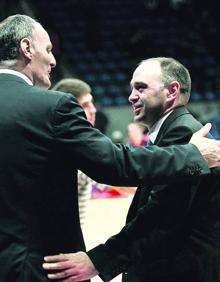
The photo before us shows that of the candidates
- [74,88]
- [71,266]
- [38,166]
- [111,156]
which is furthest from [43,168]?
[74,88]

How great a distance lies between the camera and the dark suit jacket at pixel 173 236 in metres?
1.69

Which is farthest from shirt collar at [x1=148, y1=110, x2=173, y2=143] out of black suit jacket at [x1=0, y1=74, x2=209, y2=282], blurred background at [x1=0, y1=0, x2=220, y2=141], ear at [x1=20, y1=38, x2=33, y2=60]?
blurred background at [x1=0, y1=0, x2=220, y2=141]

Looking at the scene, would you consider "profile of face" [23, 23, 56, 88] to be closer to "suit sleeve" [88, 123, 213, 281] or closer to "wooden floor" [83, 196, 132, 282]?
"suit sleeve" [88, 123, 213, 281]

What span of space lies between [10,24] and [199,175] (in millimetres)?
705

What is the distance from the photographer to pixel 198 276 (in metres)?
1.76

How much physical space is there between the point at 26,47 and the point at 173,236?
74 centimetres

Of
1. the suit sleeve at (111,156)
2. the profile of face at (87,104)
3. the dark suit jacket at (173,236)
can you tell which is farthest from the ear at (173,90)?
the profile of face at (87,104)

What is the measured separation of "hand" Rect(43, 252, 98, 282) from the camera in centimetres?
150

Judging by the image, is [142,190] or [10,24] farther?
[142,190]

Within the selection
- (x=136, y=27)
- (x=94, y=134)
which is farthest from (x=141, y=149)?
(x=136, y=27)

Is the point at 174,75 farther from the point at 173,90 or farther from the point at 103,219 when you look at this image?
the point at 103,219

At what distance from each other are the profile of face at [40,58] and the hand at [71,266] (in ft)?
1.70

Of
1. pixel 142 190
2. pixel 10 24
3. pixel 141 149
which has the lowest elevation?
pixel 142 190

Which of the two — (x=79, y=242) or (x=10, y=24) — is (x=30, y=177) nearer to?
(x=79, y=242)
